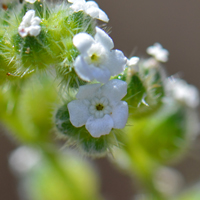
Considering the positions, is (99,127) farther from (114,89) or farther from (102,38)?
(102,38)

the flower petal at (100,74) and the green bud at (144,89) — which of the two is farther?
the green bud at (144,89)

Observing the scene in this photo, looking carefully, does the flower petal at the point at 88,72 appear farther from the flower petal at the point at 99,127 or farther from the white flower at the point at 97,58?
the flower petal at the point at 99,127

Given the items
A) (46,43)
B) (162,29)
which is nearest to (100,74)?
(46,43)

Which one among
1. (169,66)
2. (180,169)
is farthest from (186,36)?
(180,169)

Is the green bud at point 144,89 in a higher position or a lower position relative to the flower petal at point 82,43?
lower

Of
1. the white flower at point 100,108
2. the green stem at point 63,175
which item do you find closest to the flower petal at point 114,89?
the white flower at point 100,108

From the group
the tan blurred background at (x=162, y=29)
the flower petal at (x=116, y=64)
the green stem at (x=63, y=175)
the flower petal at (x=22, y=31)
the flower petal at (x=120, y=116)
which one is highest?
the flower petal at (x=22, y=31)

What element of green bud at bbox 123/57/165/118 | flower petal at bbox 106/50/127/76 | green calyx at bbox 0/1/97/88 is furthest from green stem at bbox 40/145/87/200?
flower petal at bbox 106/50/127/76

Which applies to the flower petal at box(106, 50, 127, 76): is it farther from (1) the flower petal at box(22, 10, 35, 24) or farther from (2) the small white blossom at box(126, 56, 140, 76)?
(1) the flower petal at box(22, 10, 35, 24)
